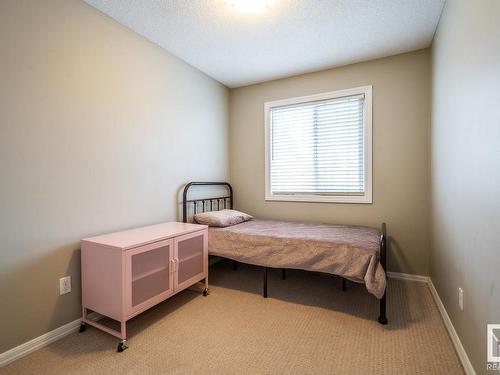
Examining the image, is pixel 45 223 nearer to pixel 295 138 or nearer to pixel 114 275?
pixel 114 275

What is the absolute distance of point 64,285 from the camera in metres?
1.85

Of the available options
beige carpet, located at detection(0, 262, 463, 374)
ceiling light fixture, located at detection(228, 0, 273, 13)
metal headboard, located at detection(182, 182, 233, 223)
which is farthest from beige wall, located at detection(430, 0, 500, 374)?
metal headboard, located at detection(182, 182, 233, 223)

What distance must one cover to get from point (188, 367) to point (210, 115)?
281 cm

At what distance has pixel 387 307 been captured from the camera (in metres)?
2.24

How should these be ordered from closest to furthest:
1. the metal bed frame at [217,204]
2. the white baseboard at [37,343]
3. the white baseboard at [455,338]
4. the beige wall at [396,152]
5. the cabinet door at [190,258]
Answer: the white baseboard at [455,338]
the white baseboard at [37,343]
the cabinet door at [190,258]
the metal bed frame at [217,204]
the beige wall at [396,152]

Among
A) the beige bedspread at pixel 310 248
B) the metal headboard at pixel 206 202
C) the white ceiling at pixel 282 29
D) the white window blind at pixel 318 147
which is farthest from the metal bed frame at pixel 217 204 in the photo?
the white ceiling at pixel 282 29

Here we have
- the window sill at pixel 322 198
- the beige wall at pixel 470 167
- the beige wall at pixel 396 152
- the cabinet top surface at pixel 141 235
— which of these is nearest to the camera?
the beige wall at pixel 470 167

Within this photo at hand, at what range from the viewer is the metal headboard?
9.55 feet

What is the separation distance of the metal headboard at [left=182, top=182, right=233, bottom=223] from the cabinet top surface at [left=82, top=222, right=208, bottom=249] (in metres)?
0.44

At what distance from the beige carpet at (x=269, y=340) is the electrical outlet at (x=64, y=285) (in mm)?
323

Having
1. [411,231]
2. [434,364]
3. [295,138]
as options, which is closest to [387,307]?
[434,364]

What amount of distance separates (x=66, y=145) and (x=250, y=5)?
1.77 meters

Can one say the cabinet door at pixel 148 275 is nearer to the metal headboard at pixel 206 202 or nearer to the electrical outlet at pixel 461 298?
the metal headboard at pixel 206 202

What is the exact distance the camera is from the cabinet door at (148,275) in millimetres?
1761
